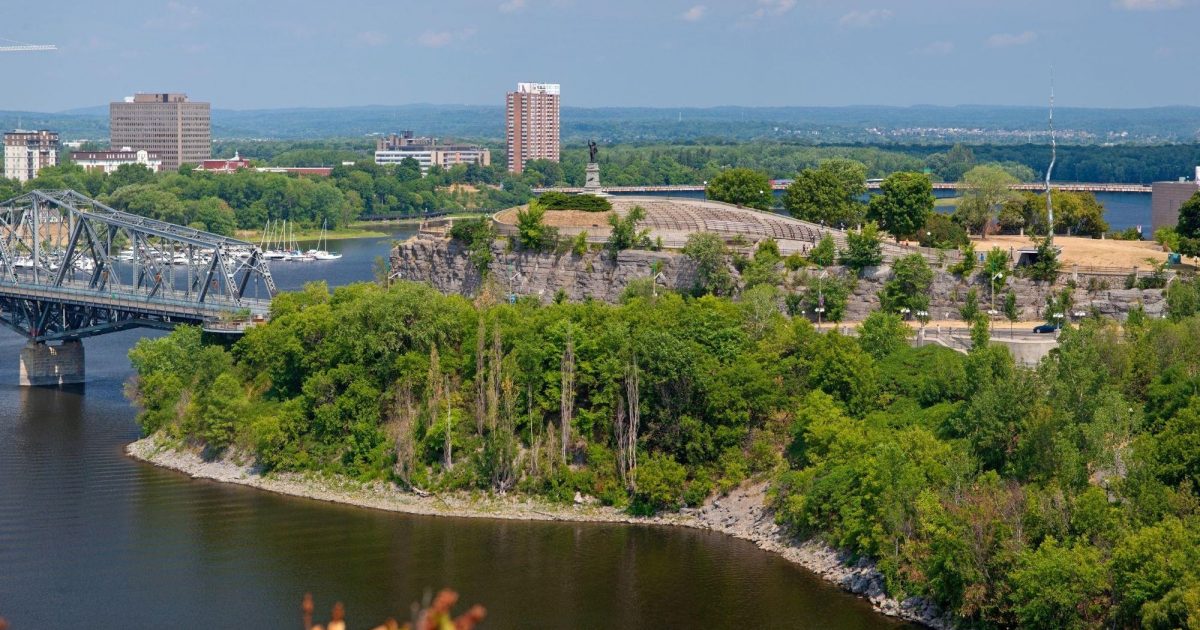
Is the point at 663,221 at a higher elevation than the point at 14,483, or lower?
higher

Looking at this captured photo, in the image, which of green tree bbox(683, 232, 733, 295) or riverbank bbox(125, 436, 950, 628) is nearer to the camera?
riverbank bbox(125, 436, 950, 628)

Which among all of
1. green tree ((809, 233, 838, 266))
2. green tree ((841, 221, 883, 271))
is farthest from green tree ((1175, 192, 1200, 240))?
green tree ((809, 233, 838, 266))

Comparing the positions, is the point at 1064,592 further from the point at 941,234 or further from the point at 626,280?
the point at 941,234

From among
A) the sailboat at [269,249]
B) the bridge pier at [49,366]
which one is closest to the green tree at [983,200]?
the bridge pier at [49,366]

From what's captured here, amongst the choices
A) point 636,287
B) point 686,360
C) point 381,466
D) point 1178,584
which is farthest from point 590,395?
point 1178,584

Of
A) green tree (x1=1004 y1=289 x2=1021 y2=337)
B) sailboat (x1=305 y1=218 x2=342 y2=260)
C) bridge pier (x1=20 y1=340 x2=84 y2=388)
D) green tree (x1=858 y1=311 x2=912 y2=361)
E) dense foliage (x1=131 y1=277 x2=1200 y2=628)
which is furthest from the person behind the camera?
sailboat (x1=305 y1=218 x2=342 y2=260)

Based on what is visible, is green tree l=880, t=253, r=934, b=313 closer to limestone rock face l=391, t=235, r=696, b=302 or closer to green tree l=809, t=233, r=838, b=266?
green tree l=809, t=233, r=838, b=266

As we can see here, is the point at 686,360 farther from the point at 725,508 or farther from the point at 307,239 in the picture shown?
the point at 307,239
